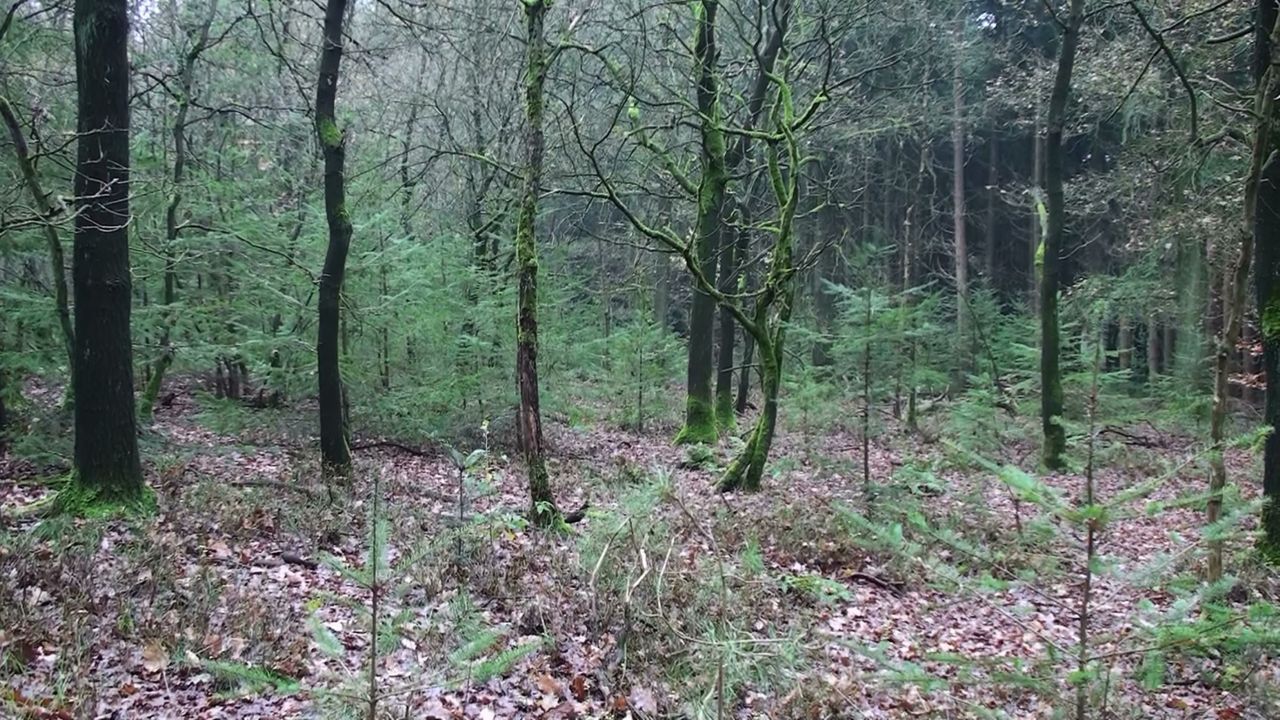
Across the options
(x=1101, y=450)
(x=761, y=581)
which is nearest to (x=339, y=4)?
(x=761, y=581)

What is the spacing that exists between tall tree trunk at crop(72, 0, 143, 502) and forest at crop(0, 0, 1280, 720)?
4cm

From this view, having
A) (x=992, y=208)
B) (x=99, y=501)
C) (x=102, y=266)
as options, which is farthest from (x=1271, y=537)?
(x=992, y=208)

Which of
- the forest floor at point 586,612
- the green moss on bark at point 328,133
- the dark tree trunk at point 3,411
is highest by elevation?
the green moss on bark at point 328,133

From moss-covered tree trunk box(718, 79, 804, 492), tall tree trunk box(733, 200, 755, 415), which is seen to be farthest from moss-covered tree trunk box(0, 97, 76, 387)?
tall tree trunk box(733, 200, 755, 415)

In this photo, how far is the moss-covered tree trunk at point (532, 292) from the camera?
8.17 meters

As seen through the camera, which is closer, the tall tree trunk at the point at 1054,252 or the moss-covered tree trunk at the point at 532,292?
the moss-covered tree trunk at the point at 532,292

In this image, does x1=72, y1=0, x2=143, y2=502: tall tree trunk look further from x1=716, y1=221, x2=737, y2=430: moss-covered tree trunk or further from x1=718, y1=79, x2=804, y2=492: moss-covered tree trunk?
x1=716, y1=221, x2=737, y2=430: moss-covered tree trunk

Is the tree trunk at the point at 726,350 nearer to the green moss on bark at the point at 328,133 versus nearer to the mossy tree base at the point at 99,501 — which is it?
the green moss on bark at the point at 328,133

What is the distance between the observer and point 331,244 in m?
10.1

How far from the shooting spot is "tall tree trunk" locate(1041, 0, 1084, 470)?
1362 cm

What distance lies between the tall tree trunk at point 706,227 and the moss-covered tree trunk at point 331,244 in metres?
5.25

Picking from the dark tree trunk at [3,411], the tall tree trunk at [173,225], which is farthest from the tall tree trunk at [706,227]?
the dark tree trunk at [3,411]

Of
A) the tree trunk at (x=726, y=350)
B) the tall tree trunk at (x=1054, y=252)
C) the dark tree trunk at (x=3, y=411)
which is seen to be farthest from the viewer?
the tree trunk at (x=726, y=350)

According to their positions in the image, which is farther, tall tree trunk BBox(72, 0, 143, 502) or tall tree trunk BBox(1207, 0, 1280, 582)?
tall tree trunk BBox(72, 0, 143, 502)
